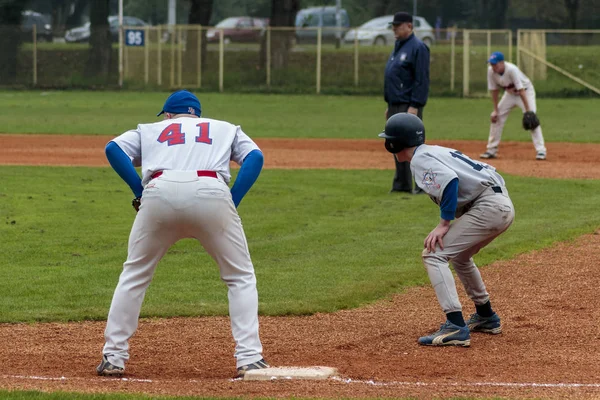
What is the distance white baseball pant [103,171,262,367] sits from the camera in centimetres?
557

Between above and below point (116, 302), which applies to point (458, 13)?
above

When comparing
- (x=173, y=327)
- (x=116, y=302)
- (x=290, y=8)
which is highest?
(x=290, y=8)

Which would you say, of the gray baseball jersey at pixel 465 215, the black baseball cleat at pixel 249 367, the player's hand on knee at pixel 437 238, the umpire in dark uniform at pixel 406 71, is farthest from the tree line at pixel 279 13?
the black baseball cleat at pixel 249 367

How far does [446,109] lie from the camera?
31.4 meters

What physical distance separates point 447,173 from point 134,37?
3185cm

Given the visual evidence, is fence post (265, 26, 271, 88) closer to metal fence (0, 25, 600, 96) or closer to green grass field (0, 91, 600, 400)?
metal fence (0, 25, 600, 96)

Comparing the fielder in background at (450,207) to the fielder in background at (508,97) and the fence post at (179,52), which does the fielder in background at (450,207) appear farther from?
the fence post at (179,52)

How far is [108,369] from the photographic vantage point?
19.2ft

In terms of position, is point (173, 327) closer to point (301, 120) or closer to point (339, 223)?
point (339, 223)

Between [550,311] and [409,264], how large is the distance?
2.14 m

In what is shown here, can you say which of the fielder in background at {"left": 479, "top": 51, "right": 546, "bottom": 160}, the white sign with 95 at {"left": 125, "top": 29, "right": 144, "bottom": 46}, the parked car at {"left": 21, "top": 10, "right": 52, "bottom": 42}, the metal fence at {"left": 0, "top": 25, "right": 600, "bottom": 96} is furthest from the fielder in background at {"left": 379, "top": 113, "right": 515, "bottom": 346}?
the parked car at {"left": 21, "top": 10, "right": 52, "bottom": 42}

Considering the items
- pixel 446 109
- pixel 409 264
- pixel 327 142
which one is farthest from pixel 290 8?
pixel 409 264

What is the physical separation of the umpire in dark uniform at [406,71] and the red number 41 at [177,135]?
7.65m

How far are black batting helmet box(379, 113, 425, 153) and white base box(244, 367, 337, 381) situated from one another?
1650 mm
